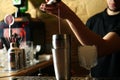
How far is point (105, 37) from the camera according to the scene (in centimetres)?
191

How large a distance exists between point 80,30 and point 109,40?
34cm

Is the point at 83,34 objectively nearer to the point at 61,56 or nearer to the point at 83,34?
the point at 83,34

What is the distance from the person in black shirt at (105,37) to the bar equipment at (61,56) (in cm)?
26

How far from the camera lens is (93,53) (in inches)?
49.4

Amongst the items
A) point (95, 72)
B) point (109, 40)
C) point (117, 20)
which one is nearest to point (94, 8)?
point (117, 20)

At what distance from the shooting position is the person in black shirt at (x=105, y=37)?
1.62 meters

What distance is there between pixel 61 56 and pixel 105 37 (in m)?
0.82

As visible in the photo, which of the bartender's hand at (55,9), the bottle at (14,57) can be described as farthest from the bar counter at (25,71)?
the bartender's hand at (55,9)

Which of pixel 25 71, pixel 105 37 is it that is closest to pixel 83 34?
pixel 105 37

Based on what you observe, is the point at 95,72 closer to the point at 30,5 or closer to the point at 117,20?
the point at 117,20

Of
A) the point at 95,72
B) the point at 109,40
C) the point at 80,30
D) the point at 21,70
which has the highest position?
the point at 80,30

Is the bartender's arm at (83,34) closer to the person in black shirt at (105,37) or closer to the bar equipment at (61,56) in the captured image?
the person in black shirt at (105,37)

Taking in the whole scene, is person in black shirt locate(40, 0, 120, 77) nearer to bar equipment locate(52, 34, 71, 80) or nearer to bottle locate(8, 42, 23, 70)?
bar equipment locate(52, 34, 71, 80)

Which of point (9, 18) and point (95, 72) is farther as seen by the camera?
point (95, 72)
